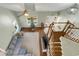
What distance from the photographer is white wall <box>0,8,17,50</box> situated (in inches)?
28.5

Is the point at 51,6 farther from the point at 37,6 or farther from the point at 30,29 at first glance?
the point at 30,29

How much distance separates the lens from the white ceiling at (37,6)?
2.30ft

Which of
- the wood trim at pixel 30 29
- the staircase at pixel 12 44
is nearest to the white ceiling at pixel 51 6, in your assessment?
the wood trim at pixel 30 29

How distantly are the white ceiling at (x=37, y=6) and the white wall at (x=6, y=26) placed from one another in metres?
0.04

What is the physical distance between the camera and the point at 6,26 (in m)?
0.75

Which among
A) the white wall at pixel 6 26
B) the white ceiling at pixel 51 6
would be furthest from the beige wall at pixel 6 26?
the white ceiling at pixel 51 6

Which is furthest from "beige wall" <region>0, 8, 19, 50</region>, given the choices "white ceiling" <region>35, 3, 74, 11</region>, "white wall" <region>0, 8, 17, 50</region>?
"white ceiling" <region>35, 3, 74, 11</region>

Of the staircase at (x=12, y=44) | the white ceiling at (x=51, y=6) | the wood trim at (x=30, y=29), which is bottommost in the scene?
the staircase at (x=12, y=44)

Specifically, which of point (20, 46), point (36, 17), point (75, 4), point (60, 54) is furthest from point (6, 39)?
point (75, 4)

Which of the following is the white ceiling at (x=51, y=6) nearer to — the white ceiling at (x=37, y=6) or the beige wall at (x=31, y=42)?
the white ceiling at (x=37, y=6)

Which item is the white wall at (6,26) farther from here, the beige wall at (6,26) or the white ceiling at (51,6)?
the white ceiling at (51,6)

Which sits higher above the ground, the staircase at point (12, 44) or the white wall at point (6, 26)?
the white wall at point (6, 26)

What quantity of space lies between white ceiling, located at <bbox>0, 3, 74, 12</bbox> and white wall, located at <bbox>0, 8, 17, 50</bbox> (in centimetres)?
4

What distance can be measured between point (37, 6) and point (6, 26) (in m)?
0.23
